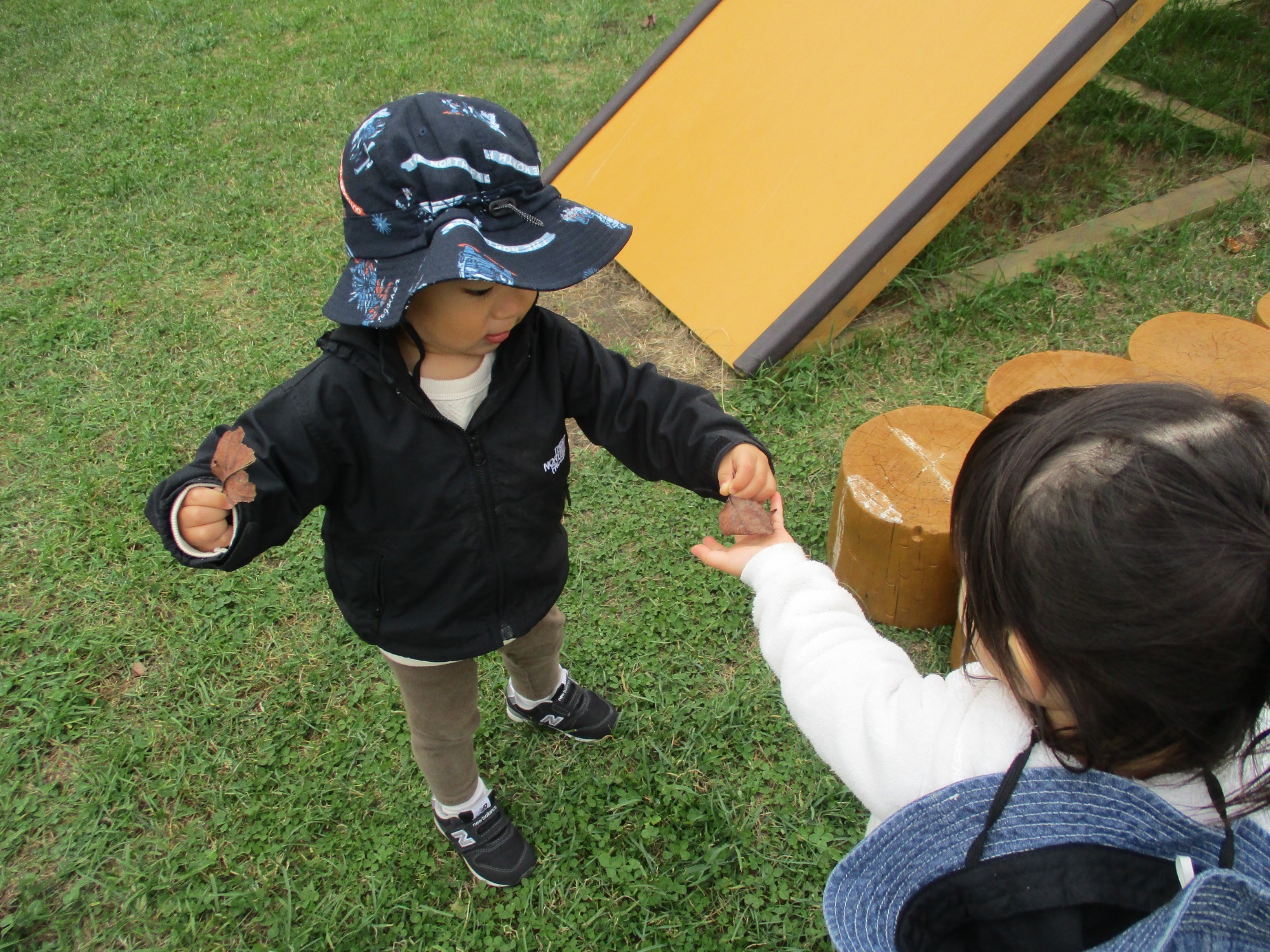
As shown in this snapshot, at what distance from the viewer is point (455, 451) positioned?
1429mm

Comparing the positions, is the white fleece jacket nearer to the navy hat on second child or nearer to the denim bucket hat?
the denim bucket hat

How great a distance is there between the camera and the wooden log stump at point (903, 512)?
2.18m

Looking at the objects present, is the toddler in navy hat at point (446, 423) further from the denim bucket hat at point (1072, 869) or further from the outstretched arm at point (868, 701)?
the denim bucket hat at point (1072, 869)

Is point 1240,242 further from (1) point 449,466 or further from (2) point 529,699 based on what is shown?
(1) point 449,466

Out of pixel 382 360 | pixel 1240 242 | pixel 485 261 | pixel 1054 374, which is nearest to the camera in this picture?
pixel 485 261

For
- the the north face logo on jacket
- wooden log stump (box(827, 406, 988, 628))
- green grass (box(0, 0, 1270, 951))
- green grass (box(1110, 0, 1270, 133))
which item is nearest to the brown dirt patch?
green grass (box(0, 0, 1270, 951))

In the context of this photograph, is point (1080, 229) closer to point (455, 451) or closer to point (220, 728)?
point (455, 451)

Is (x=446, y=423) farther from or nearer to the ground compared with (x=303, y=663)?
farther from the ground

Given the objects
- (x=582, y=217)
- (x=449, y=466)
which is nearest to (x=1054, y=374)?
(x=582, y=217)

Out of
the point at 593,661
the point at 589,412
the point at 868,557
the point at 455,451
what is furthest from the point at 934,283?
the point at 455,451

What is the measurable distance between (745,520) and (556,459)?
0.39 metres

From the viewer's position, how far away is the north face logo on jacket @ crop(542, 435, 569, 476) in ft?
5.07

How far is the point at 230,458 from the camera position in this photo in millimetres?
1208

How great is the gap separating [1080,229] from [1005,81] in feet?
3.61
